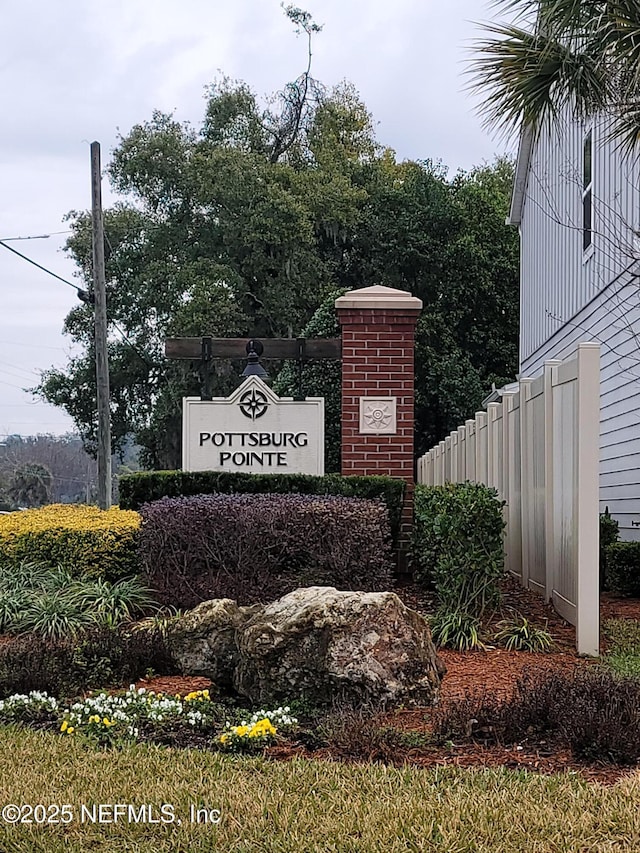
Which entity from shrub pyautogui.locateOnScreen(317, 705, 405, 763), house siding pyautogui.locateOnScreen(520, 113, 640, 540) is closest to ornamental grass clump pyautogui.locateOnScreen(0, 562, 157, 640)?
shrub pyautogui.locateOnScreen(317, 705, 405, 763)

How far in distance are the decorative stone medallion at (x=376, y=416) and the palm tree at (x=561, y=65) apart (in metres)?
3.23

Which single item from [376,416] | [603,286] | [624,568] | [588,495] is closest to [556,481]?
[588,495]

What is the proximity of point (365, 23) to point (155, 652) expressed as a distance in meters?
15.7

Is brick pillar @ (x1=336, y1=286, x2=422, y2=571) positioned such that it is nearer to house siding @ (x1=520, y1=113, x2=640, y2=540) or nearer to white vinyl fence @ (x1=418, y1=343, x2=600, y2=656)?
white vinyl fence @ (x1=418, y1=343, x2=600, y2=656)

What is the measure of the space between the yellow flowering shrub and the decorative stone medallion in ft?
9.47

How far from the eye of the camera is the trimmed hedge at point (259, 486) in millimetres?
10180

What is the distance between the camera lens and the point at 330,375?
26.3 m

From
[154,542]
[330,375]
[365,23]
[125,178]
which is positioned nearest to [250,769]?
[154,542]

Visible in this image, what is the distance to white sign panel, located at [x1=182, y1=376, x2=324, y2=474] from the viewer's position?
1177 cm

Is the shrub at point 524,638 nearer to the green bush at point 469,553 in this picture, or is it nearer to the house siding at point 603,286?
the green bush at point 469,553

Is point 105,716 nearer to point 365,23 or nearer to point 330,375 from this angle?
point 365,23

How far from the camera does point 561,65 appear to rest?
9.61m

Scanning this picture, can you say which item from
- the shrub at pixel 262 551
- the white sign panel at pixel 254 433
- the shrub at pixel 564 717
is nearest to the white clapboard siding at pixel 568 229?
the white sign panel at pixel 254 433

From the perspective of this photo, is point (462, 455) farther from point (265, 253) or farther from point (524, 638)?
point (265, 253)
